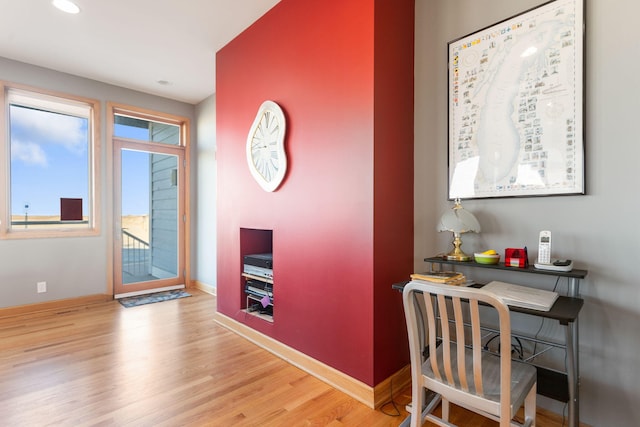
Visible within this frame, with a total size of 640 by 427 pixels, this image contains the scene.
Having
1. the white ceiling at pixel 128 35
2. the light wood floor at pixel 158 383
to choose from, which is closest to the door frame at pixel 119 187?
the white ceiling at pixel 128 35

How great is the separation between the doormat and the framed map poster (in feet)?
12.6

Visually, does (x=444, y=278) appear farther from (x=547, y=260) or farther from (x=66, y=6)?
(x=66, y=6)

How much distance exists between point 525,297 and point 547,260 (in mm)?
258

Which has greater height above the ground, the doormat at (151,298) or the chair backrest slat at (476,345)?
the chair backrest slat at (476,345)

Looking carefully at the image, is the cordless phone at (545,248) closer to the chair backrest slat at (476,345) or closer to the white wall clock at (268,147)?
the chair backrest slat at (476,345)

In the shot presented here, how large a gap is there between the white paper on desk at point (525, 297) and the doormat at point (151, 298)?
157 inches

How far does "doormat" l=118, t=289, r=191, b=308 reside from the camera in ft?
13.3

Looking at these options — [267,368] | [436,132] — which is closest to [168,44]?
[436,132]

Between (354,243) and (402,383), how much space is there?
3.36ft

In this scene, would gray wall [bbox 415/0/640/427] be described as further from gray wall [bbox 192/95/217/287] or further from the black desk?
gray wall [bbox 192/95/217/287]

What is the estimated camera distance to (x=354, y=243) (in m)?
2.02

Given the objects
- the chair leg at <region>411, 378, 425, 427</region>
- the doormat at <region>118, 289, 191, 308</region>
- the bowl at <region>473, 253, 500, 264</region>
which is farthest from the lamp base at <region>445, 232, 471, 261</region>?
the doormat at <region>118, 289, 191, 308</region>

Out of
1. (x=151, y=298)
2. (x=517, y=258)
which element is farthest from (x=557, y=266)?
(x=151, y=298)

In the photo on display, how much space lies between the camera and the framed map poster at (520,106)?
165 cm
